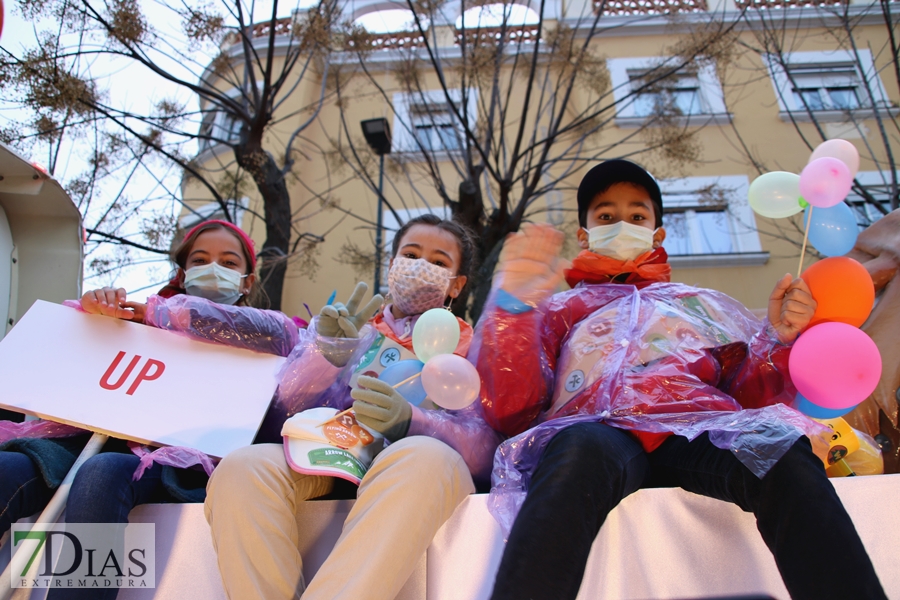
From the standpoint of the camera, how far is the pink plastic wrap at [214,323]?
224cm

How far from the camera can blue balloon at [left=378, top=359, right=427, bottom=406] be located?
6.54ft

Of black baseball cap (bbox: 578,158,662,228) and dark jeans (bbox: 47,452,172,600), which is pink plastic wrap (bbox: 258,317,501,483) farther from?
black baseball cap (bbox: 578,158,662,228)

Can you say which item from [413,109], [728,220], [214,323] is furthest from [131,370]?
[728,220]

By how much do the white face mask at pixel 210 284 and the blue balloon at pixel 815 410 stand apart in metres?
1.99

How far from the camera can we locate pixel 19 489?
1.67 metres

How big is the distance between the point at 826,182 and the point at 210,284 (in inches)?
82.9

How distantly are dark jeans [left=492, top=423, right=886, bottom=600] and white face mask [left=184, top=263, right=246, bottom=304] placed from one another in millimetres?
1573

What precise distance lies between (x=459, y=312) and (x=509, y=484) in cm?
311

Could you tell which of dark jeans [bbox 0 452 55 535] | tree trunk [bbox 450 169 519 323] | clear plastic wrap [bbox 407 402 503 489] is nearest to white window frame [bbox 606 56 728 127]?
tree trunk [bbox 450 169 519 323]

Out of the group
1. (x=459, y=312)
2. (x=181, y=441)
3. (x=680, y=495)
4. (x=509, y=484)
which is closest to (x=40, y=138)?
(x=459, y=312)

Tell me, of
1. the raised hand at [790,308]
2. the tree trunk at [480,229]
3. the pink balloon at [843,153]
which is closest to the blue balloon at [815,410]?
the raised hand at [790,308]

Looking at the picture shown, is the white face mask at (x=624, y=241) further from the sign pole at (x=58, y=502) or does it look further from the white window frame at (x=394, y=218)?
the white window frame at (x=394, y=218)

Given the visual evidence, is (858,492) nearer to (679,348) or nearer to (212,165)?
(679,348)

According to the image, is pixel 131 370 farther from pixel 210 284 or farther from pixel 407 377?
pixel 407 377
